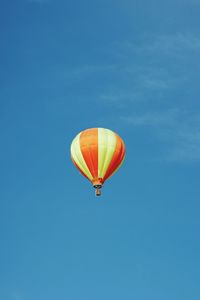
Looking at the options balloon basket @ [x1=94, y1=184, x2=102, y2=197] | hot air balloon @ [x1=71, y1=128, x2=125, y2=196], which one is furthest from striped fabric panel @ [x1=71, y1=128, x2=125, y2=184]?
balloon basket @ [x1=94, y1=184, x2=102, y2=197]

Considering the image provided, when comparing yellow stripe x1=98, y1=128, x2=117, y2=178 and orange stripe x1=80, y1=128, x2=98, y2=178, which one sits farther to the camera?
yellow stripe x1=98, y1=128, x2=117, y2=178

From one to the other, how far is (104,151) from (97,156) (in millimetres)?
833

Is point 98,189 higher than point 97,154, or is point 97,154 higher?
point 97,154

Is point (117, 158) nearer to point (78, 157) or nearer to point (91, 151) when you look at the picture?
point (91, 151)

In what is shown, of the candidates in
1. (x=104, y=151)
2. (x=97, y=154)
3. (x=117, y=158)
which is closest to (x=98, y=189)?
(x=97, y=154)

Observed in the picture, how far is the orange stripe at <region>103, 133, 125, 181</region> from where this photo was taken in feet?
323

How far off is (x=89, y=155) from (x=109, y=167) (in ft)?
7.26

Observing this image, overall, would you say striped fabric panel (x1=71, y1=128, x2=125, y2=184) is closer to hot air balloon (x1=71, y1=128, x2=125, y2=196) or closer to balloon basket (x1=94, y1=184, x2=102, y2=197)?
hot air balloon (x1=71, y1=128, x2=125, y2=196)

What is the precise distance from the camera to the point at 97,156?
98062mm

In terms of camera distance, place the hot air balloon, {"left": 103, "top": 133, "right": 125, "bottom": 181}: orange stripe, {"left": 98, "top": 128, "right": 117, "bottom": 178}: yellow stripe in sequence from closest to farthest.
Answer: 1. the hot air balloon
2. {"left": 98, "top": 128, "right": 117, "bottom": 178}: yellow stripe
3. {"left": 103, "top": 133, "right": 125, "bottom": 181}: orange stripe

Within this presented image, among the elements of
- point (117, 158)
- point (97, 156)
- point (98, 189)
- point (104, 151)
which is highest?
point (104, 151)

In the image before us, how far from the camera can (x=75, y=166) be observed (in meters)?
99.2

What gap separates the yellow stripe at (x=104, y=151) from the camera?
98.1 meters

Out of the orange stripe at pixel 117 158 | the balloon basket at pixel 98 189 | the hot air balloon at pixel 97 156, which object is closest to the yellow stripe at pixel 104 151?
the hot air balloon at pixel 97 156
